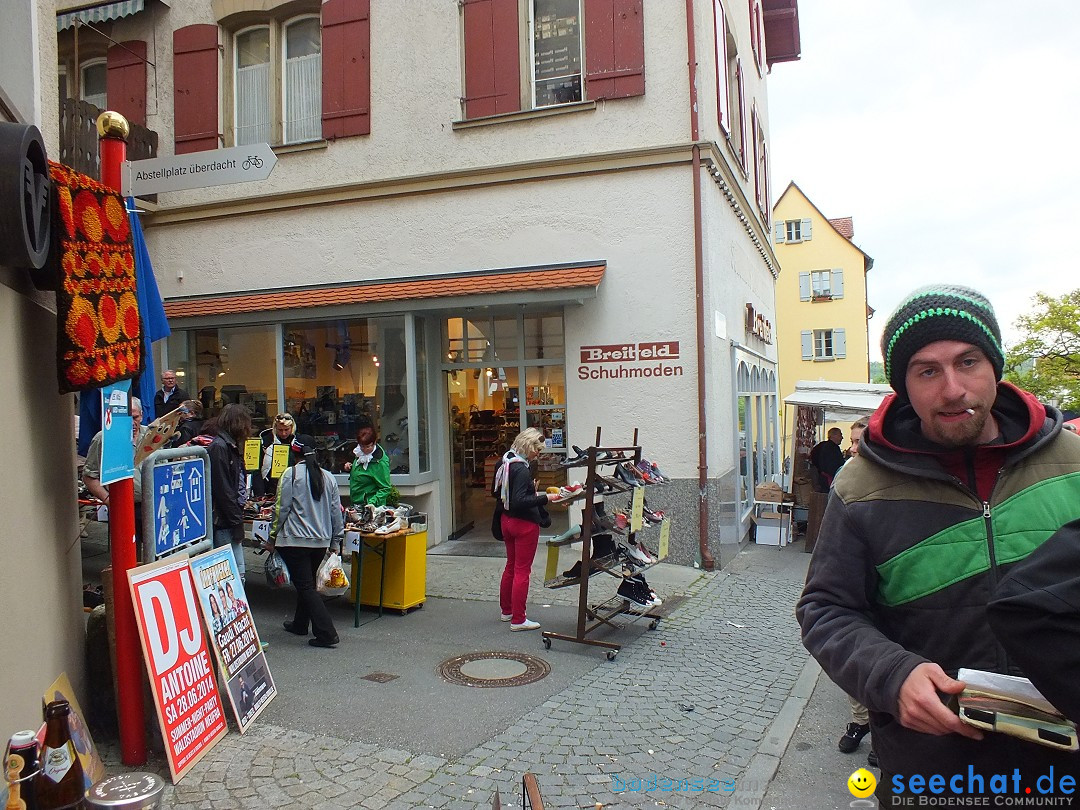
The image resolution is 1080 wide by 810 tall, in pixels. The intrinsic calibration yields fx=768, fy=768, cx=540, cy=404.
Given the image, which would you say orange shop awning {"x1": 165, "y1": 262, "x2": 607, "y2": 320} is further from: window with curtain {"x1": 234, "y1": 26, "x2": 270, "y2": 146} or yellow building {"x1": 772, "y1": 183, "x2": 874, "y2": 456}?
yellow building {"x1": 772, "y1": 183, "x2": 874, "y2": 456}

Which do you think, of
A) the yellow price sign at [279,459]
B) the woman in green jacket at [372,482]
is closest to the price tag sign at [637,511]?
the woman in green jacket at [372,482]

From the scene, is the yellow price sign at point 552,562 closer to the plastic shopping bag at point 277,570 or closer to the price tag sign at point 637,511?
the price tag sign at point 637,511

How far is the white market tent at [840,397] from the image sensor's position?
13.0 metres

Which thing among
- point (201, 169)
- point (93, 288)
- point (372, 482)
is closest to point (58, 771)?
point (93, 288)

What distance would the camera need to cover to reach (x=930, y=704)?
1580mm

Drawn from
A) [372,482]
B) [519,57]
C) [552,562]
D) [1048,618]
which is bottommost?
[552,562]

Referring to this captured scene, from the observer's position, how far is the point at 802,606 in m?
2.01

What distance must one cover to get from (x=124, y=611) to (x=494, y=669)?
2657mm

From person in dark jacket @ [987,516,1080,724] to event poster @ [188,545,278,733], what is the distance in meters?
4.14

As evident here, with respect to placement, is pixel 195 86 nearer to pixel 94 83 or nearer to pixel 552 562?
pixel 94 83

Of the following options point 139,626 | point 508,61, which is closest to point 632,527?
point 139,626

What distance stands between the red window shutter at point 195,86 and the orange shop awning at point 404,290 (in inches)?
96.4

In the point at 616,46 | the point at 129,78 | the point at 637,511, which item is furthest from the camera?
the point at 129,78

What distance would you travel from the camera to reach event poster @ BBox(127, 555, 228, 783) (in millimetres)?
3871
